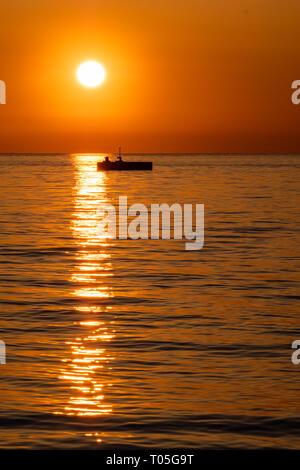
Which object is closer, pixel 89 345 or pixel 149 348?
pixel 149 348

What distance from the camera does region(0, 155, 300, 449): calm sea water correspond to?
43.2ft

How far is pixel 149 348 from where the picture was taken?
709 inches

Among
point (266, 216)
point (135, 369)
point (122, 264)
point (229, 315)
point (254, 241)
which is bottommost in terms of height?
point (135, 369)

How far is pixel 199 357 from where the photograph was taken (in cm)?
1728

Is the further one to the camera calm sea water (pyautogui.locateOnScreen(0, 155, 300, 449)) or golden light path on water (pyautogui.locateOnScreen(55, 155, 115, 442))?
golden light path on water (pyautogui.locateOnScreen(55, 155, 115, 442))

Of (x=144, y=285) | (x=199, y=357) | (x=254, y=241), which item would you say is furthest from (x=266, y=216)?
(x=199, y=357)

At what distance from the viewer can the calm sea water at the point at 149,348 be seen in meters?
13.2

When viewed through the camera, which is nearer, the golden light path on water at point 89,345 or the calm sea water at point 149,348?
the calm sea water at point 149,348

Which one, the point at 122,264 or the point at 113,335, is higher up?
the point at 122,264
